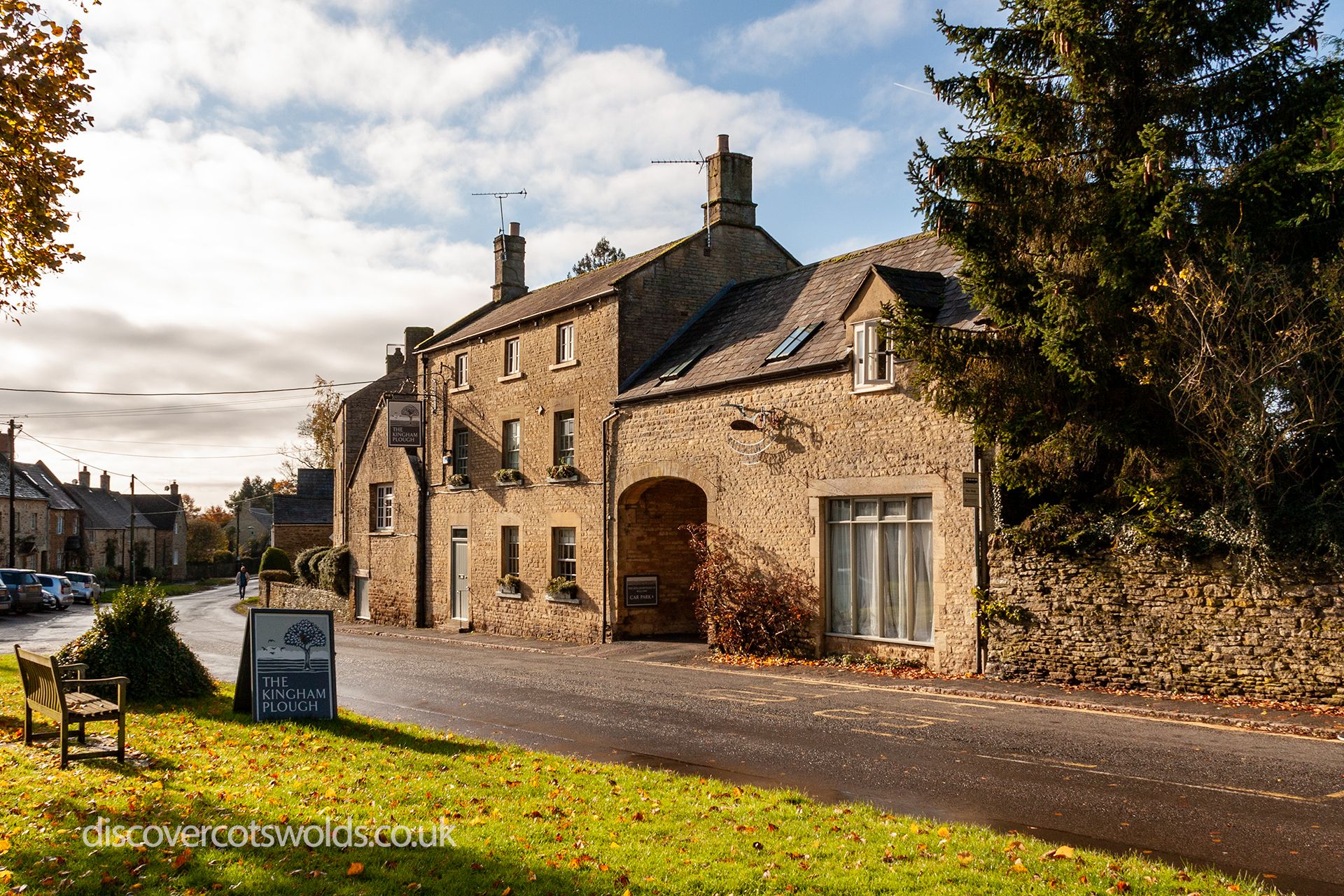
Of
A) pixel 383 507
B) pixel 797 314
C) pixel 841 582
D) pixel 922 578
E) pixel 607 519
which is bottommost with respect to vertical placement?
pixel 841 582

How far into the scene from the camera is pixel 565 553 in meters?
25.5

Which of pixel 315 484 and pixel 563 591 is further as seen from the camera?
pixel 315 484

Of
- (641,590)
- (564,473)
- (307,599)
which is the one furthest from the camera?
(307,599)

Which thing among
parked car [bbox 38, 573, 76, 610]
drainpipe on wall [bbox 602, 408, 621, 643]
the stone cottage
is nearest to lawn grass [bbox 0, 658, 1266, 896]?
the stone cottage

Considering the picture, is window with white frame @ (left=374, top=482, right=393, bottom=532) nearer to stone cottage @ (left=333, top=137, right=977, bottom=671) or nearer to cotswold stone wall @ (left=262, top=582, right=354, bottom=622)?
stone cottage @ (left=333, top=137, right=977, bottom=671)

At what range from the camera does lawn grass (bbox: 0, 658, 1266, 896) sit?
224 inches

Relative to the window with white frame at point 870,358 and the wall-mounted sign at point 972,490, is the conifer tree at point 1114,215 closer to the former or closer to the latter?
the wall-mounted sign at point 972,490

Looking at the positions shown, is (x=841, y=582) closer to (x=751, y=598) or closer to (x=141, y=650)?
(x=751, y=598)

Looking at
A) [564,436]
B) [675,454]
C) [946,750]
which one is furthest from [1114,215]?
[564,436]

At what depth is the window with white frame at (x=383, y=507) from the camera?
111ft

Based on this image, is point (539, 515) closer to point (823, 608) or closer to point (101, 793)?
point (823, 608)

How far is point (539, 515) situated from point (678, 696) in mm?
12226

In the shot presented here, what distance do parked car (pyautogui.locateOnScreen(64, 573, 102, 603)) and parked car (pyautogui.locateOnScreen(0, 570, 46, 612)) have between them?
6.81 meters

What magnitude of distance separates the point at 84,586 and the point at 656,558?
39975 millimetres
